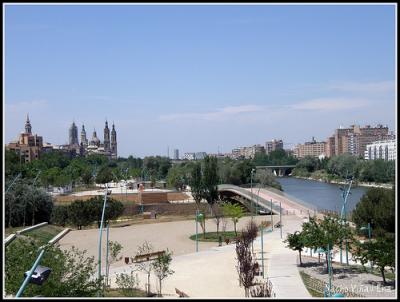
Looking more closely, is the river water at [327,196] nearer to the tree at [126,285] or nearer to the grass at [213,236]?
the grass at [213,236]

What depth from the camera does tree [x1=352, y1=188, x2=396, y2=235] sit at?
29703 mm

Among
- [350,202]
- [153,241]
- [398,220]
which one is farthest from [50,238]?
[350,202]

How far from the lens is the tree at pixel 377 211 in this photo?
29.7m

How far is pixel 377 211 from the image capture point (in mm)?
30688

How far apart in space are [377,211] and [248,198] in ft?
92.8

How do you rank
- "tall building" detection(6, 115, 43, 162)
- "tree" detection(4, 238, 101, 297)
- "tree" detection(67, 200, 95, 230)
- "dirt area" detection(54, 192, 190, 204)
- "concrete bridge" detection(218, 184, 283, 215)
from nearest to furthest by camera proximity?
"tree" detection(4, 238, 101, 297)
"tree" detection(67, 200, 95, 230)
"concrete bridge" detection(218, 184, 283, 215)
"dirt area" detection(54, 192, 190, 204)
"tall building" detection(6, 115, 43, 162)

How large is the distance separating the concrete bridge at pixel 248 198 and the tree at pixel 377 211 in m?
17.6

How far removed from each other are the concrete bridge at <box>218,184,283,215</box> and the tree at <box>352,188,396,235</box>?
17631 millimetres

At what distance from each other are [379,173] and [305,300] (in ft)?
318

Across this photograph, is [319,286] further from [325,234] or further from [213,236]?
[213,236]

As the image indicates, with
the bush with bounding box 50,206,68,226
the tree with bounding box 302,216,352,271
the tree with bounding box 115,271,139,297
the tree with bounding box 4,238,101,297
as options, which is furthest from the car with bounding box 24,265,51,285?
the bush with bounding box 50,206,68,226

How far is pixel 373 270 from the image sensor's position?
72.3ft

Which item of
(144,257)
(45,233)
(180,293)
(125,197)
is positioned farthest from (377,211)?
(125,197)

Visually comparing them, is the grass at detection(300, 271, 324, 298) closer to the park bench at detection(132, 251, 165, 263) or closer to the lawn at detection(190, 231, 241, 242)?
the park bench at detection(132, 251, 165, 263)
